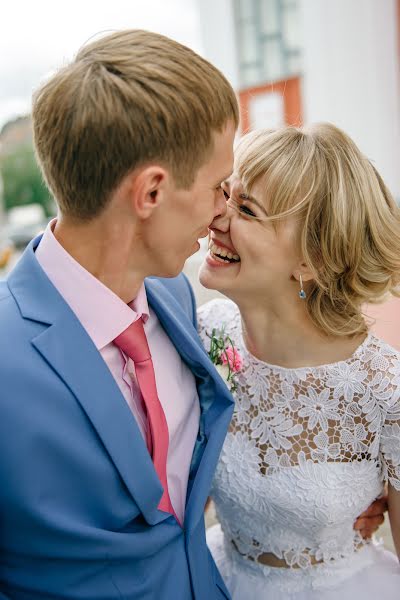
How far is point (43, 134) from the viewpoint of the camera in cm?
105

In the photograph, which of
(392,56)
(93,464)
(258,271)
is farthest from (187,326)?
(392,56)

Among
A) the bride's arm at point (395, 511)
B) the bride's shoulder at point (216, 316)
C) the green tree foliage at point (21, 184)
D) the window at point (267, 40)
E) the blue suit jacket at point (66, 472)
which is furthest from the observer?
the green tree foliage at point (21, 184)

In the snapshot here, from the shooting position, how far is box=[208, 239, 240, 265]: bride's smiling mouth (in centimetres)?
153

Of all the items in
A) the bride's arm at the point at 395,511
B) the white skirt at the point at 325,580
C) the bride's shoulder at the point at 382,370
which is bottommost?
the white skirt at the point at 325,580

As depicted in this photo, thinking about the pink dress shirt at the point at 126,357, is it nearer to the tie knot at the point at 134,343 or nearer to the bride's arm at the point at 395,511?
the tie knot at the point at 134,343

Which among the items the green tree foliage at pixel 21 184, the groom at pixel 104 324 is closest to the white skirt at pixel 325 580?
the groom at pixel 104 324

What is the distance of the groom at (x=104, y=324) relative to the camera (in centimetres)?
100

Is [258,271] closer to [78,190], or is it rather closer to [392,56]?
[78,190]

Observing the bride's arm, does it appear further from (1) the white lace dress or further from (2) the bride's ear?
(2) the bride's ear

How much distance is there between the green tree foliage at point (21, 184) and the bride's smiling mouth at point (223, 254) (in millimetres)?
10914

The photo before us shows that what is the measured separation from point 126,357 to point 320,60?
25.4 ft

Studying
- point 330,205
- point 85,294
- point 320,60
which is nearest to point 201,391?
point 85,294

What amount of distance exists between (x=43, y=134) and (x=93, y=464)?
56 cm

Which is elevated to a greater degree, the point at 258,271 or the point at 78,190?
the point at 78,190
